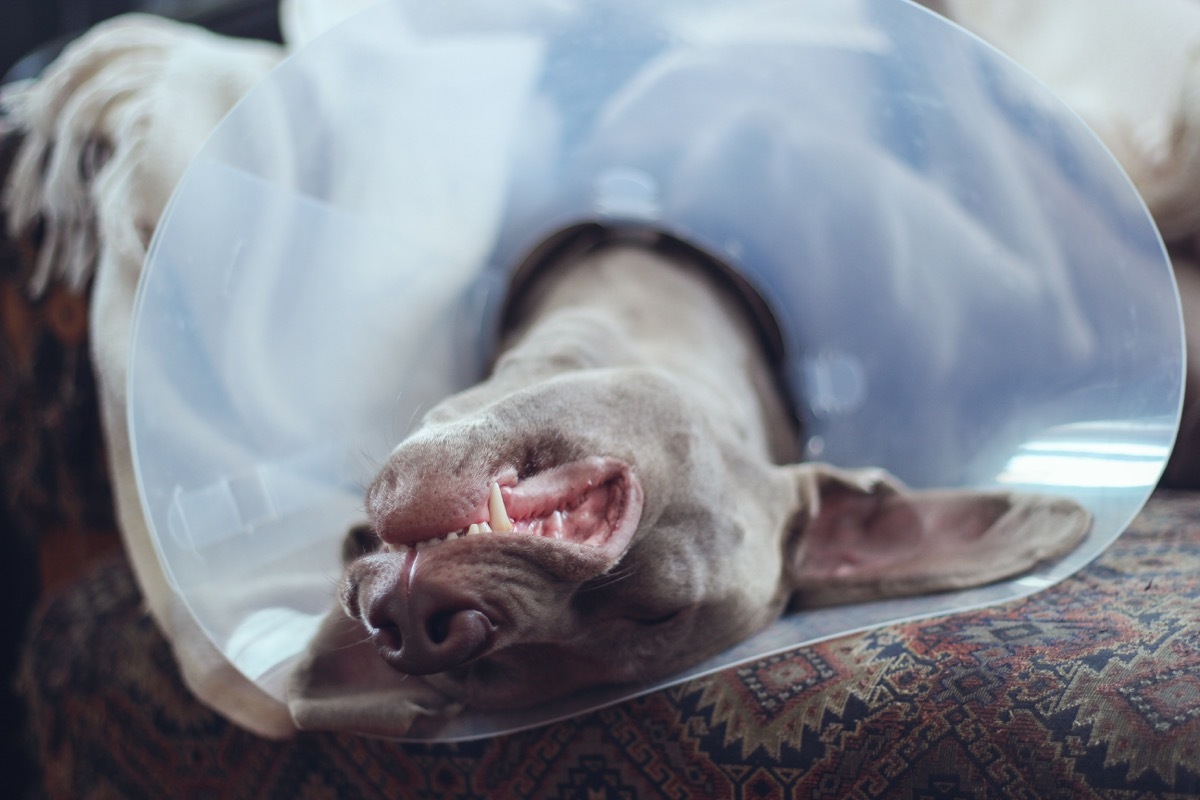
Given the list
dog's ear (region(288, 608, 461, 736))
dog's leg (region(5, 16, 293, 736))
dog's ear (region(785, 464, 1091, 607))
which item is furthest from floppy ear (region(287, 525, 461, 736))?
dog's ear (region(785, 464, 1091, 607))

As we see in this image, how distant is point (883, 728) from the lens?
1.08 m

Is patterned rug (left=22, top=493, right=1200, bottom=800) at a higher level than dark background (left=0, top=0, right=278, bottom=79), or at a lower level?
higher

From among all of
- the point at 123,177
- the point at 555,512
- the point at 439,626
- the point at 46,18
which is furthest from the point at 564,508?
the point at 46,18

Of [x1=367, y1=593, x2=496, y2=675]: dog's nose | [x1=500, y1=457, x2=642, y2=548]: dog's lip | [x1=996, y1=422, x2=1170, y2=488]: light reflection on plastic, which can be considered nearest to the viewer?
[x1=367, y1=593, x2=496, y2=675]: dog's nose

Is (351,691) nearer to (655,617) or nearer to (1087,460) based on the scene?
(655,617)

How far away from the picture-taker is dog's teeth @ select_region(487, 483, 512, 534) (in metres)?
1.05

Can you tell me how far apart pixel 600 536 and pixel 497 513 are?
0.15 metres

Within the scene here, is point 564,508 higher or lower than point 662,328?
higher

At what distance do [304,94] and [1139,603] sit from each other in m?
1.39

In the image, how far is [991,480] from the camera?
1693 mm

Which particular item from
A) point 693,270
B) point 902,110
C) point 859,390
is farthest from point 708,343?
point 902,110

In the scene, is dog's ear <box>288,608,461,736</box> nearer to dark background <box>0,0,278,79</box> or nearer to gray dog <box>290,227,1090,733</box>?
gray dog <box>290,227,1090,733</box>

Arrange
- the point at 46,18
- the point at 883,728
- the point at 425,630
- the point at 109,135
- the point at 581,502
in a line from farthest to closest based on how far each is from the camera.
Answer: the point at 46,18 → the point at 109,135 → the point at 581,502 → the point at 883,728 → the point at 425,630

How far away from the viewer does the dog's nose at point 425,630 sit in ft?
3.15
